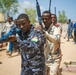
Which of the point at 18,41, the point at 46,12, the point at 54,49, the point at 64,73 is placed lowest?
the point at 64,73

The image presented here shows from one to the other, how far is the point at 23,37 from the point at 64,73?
4.44m

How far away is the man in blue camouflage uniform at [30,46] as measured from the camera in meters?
3.22

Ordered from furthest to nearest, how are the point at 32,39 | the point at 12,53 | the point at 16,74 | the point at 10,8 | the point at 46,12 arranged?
1. the point at 10,8
2. the point at 12,53
3. the point at 16,74
4. the point at 46,12
5. the point at 32,39

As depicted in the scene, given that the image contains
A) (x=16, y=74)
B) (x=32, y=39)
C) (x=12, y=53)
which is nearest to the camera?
(x=32, y=39)

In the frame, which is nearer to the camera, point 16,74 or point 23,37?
point 23,37

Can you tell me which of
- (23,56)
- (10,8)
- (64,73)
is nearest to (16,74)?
(64,73)

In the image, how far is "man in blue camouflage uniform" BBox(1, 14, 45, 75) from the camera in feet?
10.6

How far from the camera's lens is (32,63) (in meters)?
3.28

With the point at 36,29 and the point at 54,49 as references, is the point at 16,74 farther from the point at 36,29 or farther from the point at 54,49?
the point at 36,29

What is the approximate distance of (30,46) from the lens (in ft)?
10.6

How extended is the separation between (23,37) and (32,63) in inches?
14.9

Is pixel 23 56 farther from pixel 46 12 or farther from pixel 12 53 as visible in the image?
pixel 12 53

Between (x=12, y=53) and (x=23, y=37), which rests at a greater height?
(x=23, y=37)

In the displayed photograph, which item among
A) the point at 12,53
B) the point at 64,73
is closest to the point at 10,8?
the point at 12,53
